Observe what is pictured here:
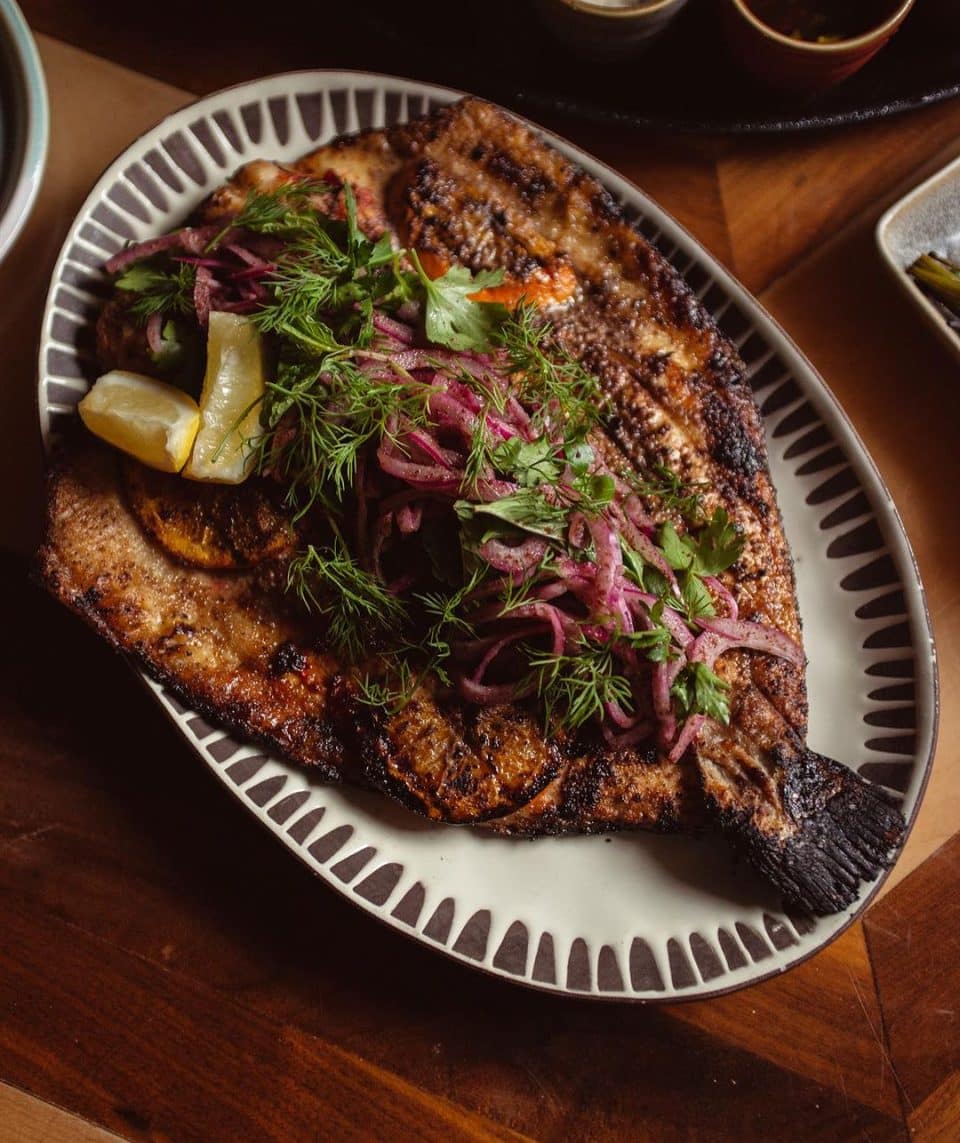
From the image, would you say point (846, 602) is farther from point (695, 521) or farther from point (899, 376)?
point (899, 376)

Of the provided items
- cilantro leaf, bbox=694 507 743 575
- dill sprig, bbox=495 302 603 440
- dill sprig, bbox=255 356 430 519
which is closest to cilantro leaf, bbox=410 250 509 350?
dill sprig, bbox=495 302 603 440

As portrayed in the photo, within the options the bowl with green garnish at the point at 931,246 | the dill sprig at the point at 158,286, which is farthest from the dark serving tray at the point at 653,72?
the dill sprig at the point at 158,286

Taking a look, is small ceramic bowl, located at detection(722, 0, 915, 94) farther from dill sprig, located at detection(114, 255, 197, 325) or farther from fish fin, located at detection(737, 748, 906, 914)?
fish fin, located at detection(737, 748, 906, 914)

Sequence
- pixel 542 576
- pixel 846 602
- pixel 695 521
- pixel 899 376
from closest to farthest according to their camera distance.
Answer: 1. pixel 542 576
2. pixel 695 521
3. pixel 846 602
4. pixel 899 376

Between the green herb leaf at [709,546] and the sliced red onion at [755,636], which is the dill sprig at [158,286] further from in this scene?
the sliced red onion at [755,636]

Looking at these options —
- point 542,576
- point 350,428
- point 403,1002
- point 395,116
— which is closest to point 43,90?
point 395,116

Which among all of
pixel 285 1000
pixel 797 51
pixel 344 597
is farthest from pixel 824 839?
pixel 797 51
